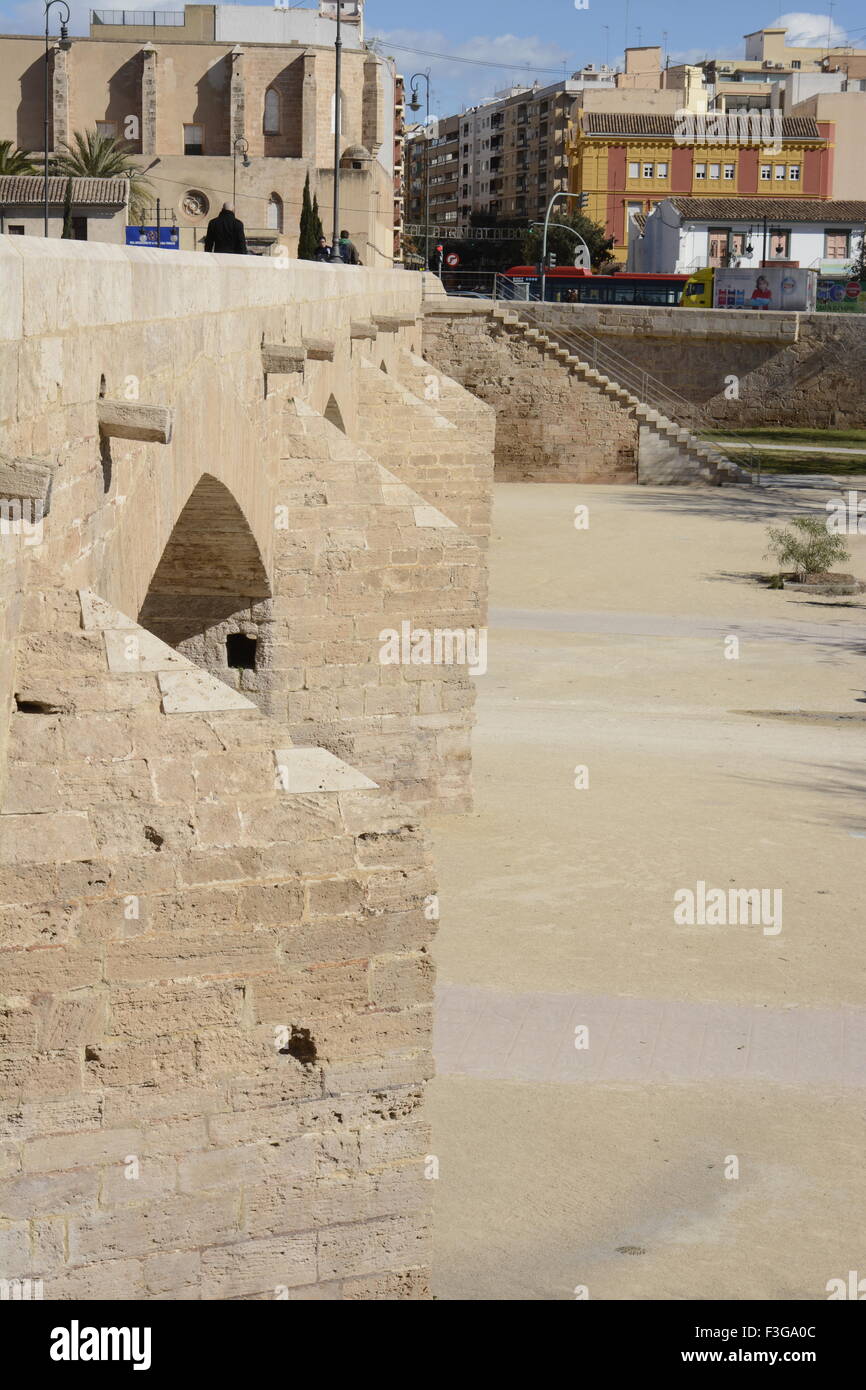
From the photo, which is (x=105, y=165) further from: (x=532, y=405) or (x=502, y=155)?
(x=502, y=155)

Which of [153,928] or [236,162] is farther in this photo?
[236,162]

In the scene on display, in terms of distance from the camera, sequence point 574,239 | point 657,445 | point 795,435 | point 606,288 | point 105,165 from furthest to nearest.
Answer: point 574,239 < point 105,165 < point 606,288 < point 795,435 < point 657,445

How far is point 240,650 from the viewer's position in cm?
1098

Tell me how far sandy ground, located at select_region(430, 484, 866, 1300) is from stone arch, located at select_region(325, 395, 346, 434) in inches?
112

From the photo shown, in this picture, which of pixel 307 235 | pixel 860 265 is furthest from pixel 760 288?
pixel 860 265

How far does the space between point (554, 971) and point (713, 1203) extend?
2.43 metres

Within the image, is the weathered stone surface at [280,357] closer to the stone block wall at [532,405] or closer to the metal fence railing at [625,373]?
the stone block wall at [532,405]

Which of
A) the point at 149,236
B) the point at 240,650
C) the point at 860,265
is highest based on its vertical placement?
the point at 860,265

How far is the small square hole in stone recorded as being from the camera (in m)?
10.9

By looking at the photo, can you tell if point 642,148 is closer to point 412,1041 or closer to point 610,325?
point 610,325

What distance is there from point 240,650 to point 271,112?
178 ft

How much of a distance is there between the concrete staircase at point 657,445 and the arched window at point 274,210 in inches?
977

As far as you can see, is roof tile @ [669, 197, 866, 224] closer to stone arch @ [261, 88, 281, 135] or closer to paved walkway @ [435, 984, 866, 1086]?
stone arch @ [261, 88, 281, 135]

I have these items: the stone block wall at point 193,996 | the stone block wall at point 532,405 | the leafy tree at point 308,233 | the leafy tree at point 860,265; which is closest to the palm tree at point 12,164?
the leafy tree at point 308,233
